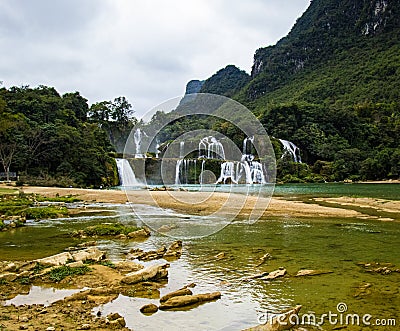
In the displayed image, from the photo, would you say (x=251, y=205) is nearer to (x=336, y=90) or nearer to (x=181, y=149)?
(x=181, y=149)

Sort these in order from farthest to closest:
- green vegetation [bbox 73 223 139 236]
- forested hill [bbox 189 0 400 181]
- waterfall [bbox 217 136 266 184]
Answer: forested hill [bbox 189 0 400 181] < waterfall [bbox 217 136 266 184] < green vegetation [bbox 73 223 139 236]

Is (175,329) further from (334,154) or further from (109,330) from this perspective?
(334,154)

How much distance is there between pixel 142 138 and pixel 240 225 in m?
69.8

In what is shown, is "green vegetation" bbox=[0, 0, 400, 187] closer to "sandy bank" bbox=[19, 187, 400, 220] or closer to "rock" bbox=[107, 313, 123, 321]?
"sandy bank" bbox=[19, 187, 400, 220]

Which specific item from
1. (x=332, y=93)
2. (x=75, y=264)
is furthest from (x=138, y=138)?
(x=75, y=264)

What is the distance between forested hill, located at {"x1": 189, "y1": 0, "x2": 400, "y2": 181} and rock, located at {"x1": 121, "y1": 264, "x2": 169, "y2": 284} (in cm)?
5965

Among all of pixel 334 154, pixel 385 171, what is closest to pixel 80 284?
pixel 385 171

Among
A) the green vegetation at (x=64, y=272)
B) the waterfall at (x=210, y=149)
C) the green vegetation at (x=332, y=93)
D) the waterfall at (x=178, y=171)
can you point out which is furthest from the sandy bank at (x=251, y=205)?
the green vegetation at (x=332, y=93)

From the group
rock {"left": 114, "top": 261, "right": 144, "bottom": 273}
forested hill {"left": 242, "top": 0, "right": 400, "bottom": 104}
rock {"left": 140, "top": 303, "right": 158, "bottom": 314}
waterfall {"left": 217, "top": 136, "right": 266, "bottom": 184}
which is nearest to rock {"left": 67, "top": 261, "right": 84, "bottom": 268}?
rock {"left": 114, "top": 261, "right": 144, "bottom": 273}

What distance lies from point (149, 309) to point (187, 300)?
2.42 feet

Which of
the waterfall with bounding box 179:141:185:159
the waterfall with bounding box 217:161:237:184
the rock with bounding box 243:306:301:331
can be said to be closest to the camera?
the rock with bounding box 243:306:301:331

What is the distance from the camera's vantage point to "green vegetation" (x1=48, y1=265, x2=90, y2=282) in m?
8.07

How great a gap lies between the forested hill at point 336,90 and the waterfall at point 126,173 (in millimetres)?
26272

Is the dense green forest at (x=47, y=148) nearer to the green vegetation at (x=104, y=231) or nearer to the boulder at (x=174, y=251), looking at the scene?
the green vegetation at (x=104, y=231)
